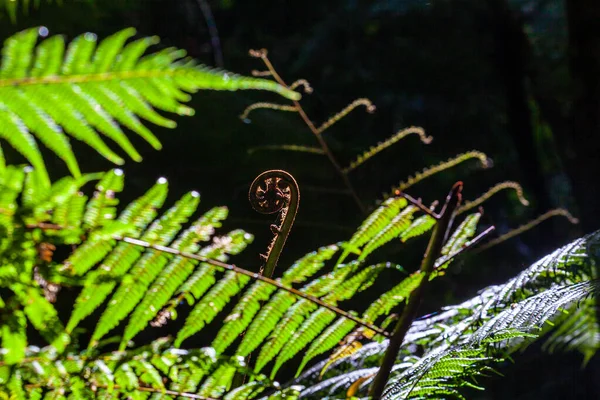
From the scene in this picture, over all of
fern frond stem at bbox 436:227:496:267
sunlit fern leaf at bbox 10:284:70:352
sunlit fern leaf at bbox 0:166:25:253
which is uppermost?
fern frond stem at bbox 436:227:496:267

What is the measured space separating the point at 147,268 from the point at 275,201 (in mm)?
173

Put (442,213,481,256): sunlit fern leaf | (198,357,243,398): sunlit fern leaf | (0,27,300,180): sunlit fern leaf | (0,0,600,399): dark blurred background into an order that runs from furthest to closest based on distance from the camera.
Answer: (0,0,600,399): dark blurred background, (442,213,481,256): sunlit fern leaf, (198,357,243,398): sunlit fern leaf, (0,27,300,180): sunlit fern leaf

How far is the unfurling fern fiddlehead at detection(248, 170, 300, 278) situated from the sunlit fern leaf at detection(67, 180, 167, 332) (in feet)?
0.44

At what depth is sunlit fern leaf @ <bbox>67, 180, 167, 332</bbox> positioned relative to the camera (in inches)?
18.3

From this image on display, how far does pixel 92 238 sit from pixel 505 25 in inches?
105

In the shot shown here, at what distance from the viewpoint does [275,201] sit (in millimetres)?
633

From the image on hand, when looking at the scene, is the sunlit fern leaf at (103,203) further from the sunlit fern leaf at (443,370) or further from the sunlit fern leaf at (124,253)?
the sunlit fern leaf at (443,370)

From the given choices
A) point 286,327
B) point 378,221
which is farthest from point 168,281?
point 378,221

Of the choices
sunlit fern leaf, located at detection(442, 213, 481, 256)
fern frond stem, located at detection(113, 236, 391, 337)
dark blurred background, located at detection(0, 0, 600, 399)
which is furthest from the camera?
dark blurred background, located at detection(0, 0, 600, 399)

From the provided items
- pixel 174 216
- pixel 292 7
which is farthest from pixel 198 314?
pixel 292 7

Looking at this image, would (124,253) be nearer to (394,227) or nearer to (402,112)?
(394,227)

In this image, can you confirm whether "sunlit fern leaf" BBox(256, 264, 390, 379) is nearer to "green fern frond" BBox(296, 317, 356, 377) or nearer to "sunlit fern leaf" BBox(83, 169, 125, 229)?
"green fern frond" BBox(296, 317, 356, 377)

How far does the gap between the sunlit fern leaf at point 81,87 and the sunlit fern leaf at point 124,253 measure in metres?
0.12

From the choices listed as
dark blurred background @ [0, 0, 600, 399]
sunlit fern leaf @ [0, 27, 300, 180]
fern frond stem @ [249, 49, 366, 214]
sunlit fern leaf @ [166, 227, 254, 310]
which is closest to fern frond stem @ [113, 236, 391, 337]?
sunlit fern leaf @ [166, 227, 254, 310]
